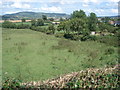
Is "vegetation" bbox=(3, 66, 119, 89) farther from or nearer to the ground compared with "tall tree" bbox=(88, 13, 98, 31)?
nearer to the ground

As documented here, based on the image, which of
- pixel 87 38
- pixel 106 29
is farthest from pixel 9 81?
pixel 106 29

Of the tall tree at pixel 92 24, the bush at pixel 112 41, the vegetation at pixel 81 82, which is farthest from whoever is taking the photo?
the tall tree at pixel 92 24

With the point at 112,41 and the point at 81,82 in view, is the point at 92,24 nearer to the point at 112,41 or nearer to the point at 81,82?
the point at 112,41

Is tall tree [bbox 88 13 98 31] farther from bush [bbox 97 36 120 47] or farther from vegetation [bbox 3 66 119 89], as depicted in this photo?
vegetation [bbox 3 66 119 89]

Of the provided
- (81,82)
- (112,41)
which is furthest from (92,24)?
(81,82)

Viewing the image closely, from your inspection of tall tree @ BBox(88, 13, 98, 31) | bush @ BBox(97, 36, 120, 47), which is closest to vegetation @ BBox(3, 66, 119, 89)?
bush @ BBox(97, 36, 120, 47)

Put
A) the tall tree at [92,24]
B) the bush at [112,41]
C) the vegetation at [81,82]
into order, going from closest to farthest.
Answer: the vegetation at [81,82], the bush at [112,41], the tall tree at [92,24]

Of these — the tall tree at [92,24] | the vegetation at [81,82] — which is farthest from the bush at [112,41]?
the tall tree at [92,24]

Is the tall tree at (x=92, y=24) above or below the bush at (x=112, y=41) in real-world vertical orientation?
above

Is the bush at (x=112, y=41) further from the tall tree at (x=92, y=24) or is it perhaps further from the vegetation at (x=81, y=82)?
the tall tree at (x=92, y=24)

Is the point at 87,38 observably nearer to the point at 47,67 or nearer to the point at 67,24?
the point at 67,24

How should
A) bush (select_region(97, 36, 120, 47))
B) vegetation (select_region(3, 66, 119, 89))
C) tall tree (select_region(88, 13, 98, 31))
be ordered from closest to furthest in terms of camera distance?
vegetation (select_region(3, 66, 119, 89)) < bush (select_region(97, 36, 120, 47)) < tall tree (select_region(88, 13, 98, 31))

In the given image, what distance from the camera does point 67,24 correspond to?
2325cm

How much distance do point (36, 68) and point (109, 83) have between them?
11.9ft
